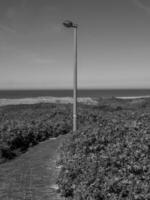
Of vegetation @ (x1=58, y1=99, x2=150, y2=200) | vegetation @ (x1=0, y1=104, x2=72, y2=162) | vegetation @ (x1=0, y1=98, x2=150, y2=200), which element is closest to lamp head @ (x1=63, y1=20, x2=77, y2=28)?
vegetation @ (x1=0, y1=98, x2=150, y2=200)

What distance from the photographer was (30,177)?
300 inches

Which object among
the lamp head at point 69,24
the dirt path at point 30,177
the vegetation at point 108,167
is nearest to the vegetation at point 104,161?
the vegetation at point 108,167

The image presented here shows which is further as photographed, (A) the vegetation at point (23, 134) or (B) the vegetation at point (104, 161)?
(A) the vegetation at point (23, 134)

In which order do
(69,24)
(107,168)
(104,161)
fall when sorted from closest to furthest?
1. (107,168)
2. (104,161)
3. (69,24)

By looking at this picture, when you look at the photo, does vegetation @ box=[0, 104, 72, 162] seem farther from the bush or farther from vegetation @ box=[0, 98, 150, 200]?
the bush

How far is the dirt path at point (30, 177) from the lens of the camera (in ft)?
20.9

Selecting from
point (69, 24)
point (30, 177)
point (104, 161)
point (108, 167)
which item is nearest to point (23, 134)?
point (30, 177)

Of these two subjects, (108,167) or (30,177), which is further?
(30,177)

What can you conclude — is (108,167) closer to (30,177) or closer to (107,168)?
(107,168)

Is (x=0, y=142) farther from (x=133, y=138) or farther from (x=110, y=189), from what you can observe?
(x=110, y=189)

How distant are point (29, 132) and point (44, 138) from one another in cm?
111

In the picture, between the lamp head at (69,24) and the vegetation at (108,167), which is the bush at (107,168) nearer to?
the vegetation at (108,167)

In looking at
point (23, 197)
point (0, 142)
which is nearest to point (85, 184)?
point (23, 197)

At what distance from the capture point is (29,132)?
41.6ft
